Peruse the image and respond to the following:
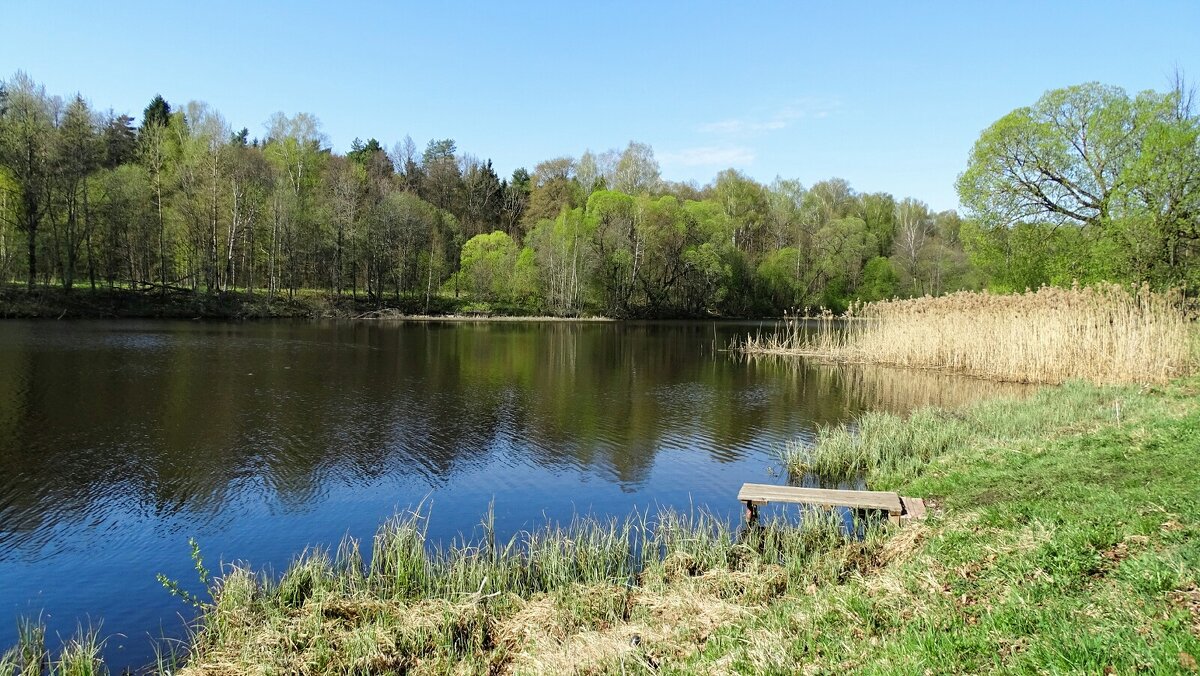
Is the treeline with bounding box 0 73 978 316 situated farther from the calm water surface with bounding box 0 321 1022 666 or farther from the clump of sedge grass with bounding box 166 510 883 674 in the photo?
the clump of sedge grass with bounding box 166 510 883 674

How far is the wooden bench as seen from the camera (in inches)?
331

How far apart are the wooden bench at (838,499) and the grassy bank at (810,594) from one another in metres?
0.37

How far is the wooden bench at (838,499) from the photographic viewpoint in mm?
8406

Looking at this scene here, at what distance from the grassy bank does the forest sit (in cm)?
2201

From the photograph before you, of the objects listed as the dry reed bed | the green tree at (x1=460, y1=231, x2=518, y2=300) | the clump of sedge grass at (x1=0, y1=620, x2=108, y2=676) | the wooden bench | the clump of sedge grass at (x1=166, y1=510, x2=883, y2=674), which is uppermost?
the green tree at (x1=460, y1=231, x2=518, y2=300)

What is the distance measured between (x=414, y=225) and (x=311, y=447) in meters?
55.0

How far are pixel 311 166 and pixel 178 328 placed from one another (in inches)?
1249

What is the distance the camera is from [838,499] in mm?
8953

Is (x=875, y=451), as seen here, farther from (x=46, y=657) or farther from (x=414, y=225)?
(x=414, y=225)

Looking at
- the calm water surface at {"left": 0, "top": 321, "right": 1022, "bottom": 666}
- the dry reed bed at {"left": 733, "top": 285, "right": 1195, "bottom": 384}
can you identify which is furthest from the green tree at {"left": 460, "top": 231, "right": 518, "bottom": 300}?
the dry reed bed at {"left": 733, "top": 285, "right": 1195, "bottom": 384}

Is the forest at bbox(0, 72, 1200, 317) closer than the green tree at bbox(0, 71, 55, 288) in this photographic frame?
Yes

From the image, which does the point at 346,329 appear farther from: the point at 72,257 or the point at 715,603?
the point at 715,603

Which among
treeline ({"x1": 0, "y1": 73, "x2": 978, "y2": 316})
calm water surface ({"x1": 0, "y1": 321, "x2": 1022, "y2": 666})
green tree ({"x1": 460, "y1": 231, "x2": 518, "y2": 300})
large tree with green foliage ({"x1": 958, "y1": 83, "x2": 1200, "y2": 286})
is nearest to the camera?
calm water surface ({"x1": 0, "y1": 321, "x2": 1022, "y2": 666})

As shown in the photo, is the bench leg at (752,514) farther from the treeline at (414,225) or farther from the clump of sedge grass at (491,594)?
the treeline at (414,225)
